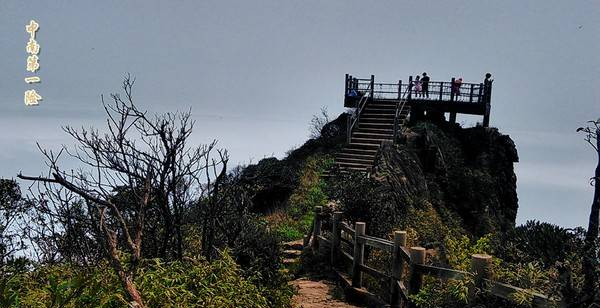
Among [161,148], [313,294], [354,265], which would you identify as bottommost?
[313,294]

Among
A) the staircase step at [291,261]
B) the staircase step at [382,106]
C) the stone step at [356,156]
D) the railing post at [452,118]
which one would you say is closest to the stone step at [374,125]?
the staircase step at [382,106]

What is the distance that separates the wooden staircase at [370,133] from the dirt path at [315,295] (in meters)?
8.47

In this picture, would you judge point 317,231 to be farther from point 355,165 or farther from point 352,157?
point 352,157

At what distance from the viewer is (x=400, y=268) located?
6.43m

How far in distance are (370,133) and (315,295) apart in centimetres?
1286

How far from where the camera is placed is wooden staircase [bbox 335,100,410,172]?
1844cm

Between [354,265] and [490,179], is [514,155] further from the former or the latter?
[354,265]

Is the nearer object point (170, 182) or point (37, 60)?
point (170, 182)

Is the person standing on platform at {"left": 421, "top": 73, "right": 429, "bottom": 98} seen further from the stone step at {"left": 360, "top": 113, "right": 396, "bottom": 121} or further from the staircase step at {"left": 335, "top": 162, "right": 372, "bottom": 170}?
the staircase step at {"left": 335, "top": 162, "right": 372, "bottom": 170}

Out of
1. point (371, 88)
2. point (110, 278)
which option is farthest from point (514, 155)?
point (110, 278)

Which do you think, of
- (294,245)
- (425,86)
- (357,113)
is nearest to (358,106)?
(357,113)

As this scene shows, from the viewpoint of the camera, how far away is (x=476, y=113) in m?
23.7

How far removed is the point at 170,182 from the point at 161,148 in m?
0.83

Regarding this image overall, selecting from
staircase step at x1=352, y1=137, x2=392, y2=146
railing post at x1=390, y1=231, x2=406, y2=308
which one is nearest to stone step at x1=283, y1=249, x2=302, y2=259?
railing post at x1=390, y1=231, x2=406, y2=308
